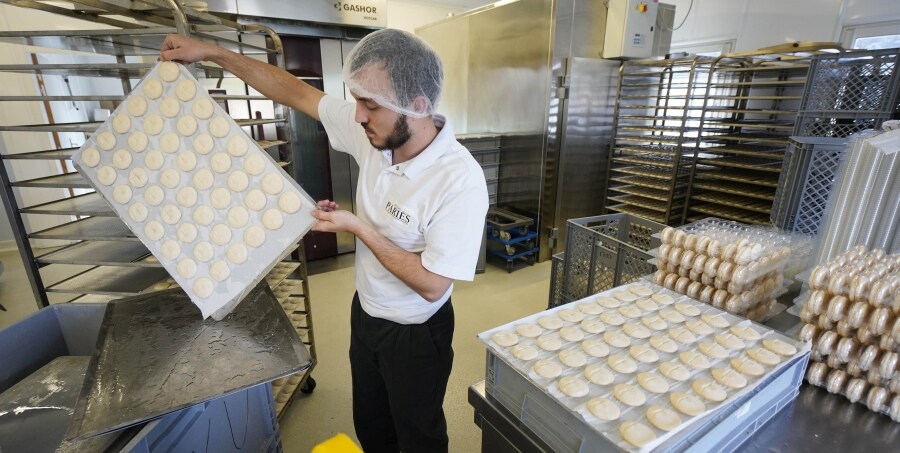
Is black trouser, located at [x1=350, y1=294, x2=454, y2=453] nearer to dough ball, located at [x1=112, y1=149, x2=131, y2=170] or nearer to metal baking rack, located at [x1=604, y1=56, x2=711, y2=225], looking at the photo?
dough ball, located at [x1=112, y1=149, x2=131, y2=170]

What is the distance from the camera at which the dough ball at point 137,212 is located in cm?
107

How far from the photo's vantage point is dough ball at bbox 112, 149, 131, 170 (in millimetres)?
1079

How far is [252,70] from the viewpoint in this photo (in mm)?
1325

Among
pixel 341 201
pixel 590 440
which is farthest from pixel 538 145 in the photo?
pixel 590 440

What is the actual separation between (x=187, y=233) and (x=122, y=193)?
0.20 m

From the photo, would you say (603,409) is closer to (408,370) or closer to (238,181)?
(408,370)

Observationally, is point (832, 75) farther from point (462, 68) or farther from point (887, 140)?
point (462, 68)

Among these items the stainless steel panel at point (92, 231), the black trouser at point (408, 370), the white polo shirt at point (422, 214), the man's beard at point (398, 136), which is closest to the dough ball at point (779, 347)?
the white polo shirt at point (422, 214)

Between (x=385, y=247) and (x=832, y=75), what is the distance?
209cm

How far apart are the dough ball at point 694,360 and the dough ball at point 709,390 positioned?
46mm

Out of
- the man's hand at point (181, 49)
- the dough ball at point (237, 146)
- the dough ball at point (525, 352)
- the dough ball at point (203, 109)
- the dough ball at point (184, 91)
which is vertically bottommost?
the dough ball at point (525, 352)

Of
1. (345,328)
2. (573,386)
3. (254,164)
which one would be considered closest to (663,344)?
(573,386)

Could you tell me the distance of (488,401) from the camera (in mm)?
928

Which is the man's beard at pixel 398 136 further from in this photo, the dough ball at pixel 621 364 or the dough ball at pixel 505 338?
the dough ball at pixel 621 364
